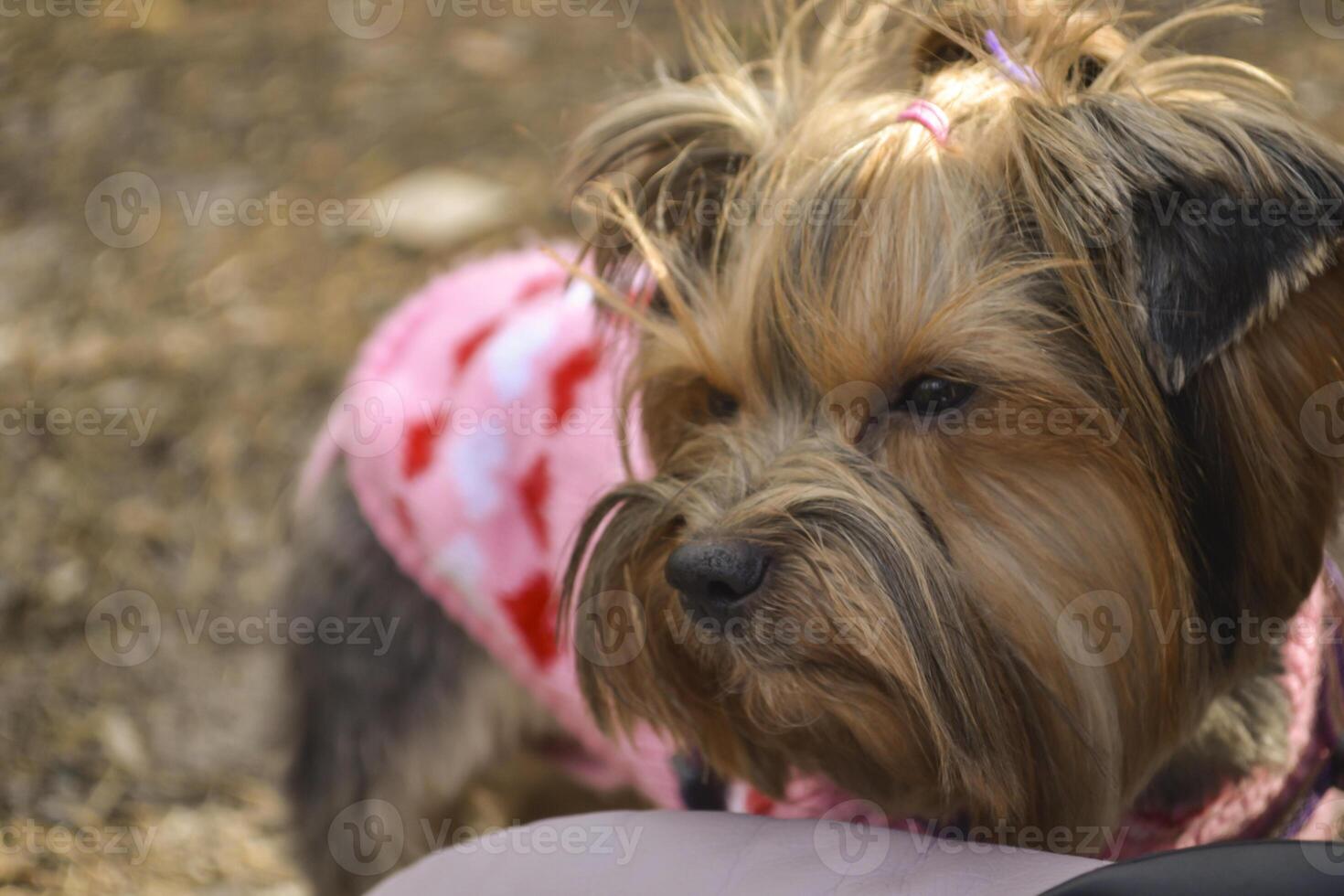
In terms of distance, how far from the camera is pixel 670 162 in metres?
2.04

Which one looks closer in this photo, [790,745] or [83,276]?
[790,745]

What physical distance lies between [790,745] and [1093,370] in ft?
2.09

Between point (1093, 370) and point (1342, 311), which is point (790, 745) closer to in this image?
point (1093, 370)

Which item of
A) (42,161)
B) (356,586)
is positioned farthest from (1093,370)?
(42,161)

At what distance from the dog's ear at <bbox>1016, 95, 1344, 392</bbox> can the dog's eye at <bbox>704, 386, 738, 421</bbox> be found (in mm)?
523

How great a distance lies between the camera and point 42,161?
4809 mm
